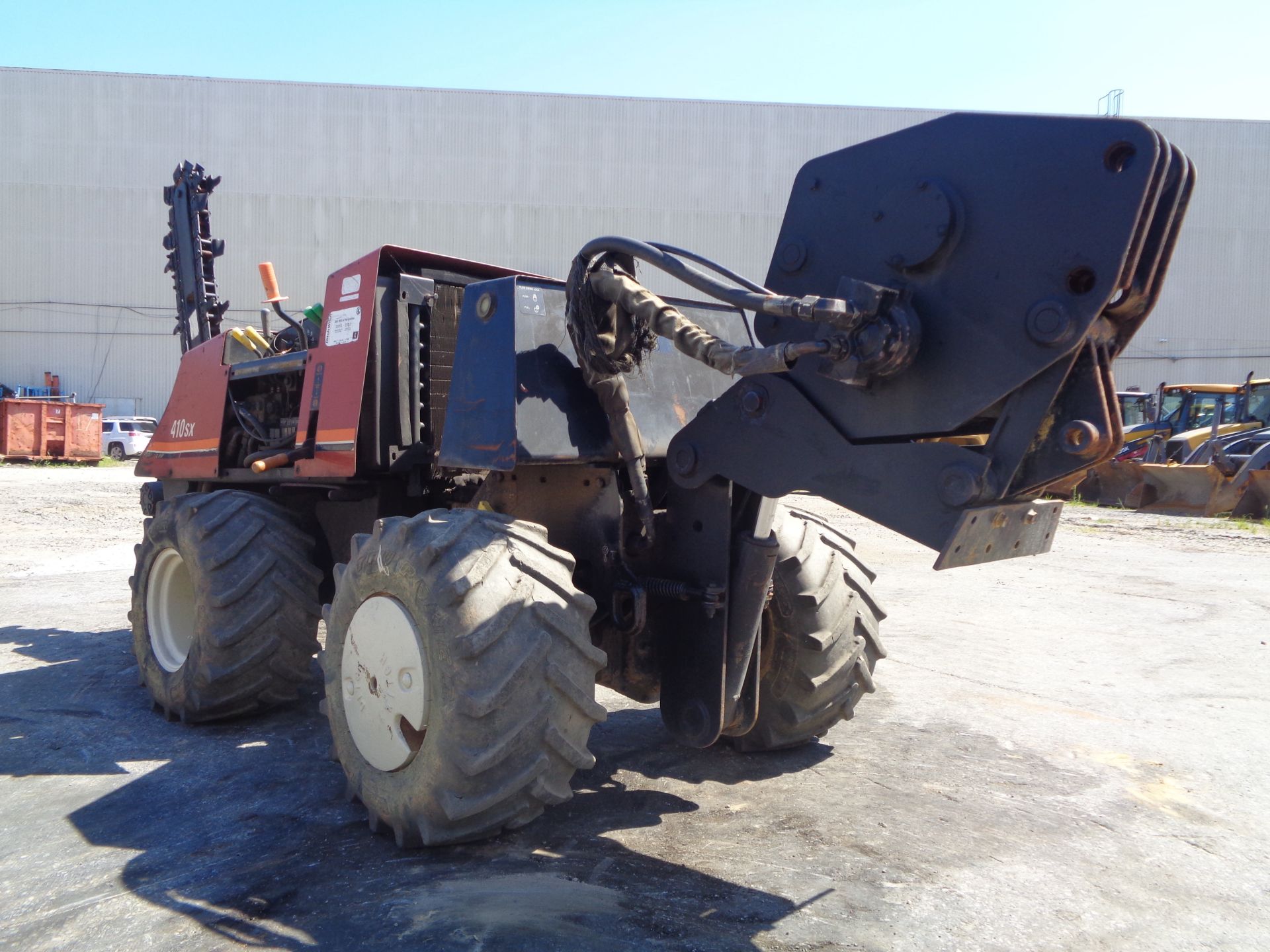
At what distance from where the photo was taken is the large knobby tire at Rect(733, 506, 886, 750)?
4.39 m

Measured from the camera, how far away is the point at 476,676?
10.8 feet

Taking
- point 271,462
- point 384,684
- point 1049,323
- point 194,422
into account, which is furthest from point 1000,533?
point 194,422

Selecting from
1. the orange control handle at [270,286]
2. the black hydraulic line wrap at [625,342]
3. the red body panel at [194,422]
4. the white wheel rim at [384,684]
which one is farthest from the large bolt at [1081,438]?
the orange control handle at [270,286]

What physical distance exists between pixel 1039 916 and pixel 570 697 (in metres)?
1.69

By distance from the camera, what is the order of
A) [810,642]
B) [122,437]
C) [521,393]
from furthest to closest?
[122,437] → [810,642] → [521,393]

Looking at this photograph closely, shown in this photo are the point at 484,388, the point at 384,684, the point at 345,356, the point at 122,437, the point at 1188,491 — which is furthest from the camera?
the point at 122,437

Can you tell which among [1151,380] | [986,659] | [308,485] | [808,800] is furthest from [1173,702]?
[1151,380]

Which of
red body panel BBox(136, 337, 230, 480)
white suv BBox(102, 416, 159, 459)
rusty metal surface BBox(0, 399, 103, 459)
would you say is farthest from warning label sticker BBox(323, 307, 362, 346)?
white suv BBox(102, 416, 159, 459)

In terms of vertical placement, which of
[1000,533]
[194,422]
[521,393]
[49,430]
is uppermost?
[521,393]

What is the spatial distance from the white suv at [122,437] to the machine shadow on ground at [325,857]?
29.4 metres

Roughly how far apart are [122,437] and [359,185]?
11970 millimetres

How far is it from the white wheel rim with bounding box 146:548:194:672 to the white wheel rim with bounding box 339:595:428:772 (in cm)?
232

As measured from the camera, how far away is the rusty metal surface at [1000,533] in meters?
2.84

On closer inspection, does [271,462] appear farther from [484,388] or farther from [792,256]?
[792,256]
